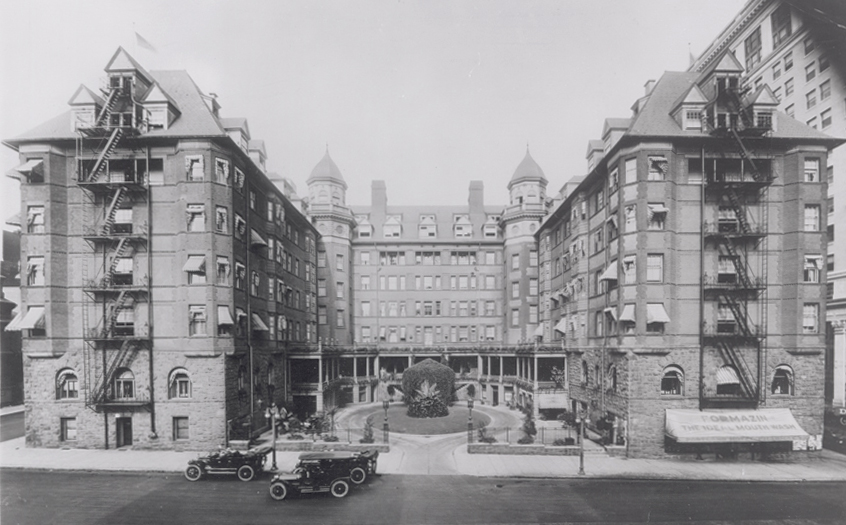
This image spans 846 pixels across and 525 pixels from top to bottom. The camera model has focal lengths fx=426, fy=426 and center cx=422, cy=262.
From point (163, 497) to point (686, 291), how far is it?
30.2 meters

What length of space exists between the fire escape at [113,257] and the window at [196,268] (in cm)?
281

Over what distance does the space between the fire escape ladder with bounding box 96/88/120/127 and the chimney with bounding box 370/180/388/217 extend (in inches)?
1258

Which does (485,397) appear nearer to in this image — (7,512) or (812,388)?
(812,388)

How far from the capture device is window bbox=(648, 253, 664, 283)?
25875 millimetres

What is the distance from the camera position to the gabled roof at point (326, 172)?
49.3m

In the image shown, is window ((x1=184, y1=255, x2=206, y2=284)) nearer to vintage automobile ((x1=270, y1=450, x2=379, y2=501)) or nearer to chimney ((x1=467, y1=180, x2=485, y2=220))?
vintage automobile ((x1=270, y1=450, x2=379, y2=501))

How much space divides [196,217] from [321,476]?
17.2 meters

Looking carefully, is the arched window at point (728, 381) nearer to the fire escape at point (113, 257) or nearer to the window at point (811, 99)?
the window at point (811, 99)

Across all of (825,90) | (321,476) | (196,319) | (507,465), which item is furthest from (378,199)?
(825,90)

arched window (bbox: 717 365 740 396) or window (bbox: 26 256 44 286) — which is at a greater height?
window (bbox: 26 256 44 286)

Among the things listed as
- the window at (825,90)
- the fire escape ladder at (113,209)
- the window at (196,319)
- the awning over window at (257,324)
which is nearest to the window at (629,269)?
the window at (825,90)

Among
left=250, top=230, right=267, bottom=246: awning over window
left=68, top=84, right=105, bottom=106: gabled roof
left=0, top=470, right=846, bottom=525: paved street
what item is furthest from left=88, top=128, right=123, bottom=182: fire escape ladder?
left=0, top=470, right=846, bottom=525: paved street

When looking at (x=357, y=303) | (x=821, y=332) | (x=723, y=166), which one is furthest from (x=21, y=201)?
(x=821, y=332)

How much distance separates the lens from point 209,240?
2630 cm
